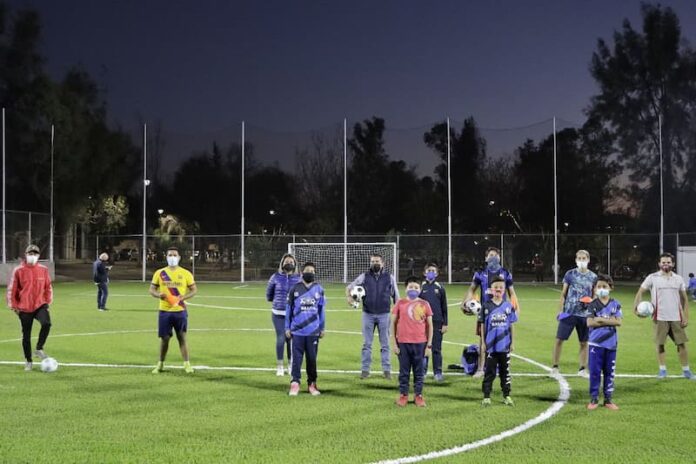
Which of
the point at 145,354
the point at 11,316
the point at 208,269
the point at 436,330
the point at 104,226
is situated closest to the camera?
the point at 436,330

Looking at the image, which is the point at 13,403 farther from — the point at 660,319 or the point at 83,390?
the point at 660,319

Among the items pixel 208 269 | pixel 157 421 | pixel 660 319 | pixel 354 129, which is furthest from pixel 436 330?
pixel 354 129

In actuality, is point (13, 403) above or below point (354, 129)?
below

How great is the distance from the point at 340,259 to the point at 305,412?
3309 centimetres

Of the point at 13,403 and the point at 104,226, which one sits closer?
the point at 13,403

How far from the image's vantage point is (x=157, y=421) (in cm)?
875

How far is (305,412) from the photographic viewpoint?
9.26 m

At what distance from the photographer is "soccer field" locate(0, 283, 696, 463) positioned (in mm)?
7430

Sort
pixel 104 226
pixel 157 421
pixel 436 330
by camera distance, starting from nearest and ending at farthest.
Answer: pixel 157 421 < pixel 436 330 < pixel 104 226

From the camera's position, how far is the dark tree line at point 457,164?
2031 inches

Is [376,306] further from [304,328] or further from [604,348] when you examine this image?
[604,348]

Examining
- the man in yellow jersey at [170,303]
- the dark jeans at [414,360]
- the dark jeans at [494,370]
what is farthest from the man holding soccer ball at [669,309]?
the man in yellow jersey at [170,303]

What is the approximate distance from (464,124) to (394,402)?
48.4m

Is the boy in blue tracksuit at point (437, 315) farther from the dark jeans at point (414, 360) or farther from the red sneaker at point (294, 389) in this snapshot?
the red sneaker at point (294, 389)
